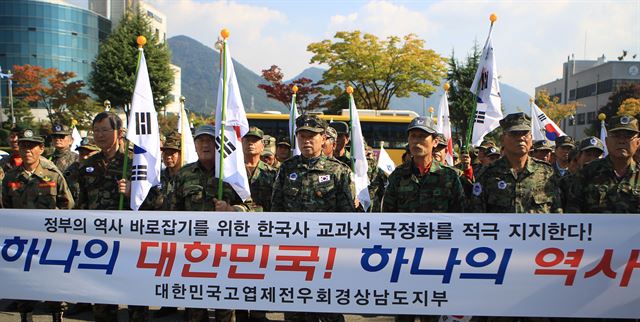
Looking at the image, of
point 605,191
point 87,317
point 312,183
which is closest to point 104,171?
point 312,183

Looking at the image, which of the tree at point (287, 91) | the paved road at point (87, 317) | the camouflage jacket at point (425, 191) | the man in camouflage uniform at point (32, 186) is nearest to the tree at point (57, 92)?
the tree at point (287, 91)

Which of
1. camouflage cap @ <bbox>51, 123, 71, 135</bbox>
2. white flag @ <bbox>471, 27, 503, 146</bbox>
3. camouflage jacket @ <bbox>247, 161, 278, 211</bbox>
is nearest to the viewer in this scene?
camouflage jacket @ <bbox>247, 161, 278, 211</bbox>

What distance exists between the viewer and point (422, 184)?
191 inches

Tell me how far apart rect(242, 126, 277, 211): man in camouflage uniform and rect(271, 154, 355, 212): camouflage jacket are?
2.21ft

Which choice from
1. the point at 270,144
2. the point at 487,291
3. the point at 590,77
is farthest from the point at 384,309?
the point at 590,77

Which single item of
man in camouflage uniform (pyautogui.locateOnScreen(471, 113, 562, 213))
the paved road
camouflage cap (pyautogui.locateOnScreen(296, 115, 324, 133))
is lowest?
the paved road

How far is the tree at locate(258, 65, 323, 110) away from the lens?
39656 mm

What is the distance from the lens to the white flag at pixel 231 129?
5.00m

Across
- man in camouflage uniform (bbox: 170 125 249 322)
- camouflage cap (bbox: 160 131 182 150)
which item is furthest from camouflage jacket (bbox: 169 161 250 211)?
camouflage cap (bbox: 160 131 182 150)

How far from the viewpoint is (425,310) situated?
4.27 m

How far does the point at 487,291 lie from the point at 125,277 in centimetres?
296

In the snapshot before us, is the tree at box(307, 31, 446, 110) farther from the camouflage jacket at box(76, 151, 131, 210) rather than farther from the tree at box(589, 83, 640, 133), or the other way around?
the camouflage jacket at box(76, 151, 131, 210)

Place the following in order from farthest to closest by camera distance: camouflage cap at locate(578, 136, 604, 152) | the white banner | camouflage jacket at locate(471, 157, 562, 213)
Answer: camouflage cap at locate(578, 136, 604, 152), camouflage jacket at locate(471, 157, 562, 213), the white banner

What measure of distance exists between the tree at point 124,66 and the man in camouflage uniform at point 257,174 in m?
34.1
